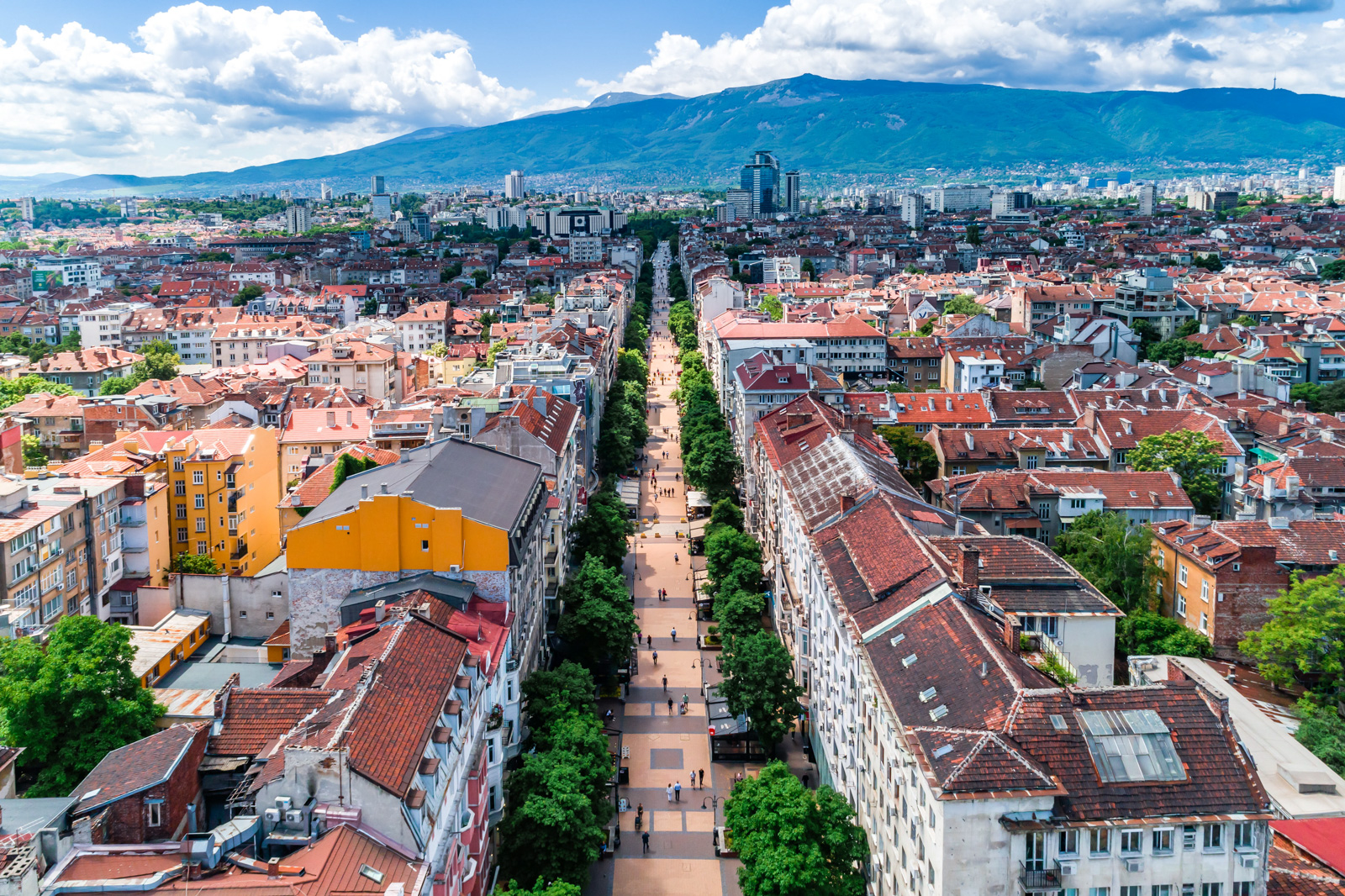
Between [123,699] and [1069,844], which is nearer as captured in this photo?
[1069,844]

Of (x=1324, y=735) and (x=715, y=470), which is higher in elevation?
(x=715, y=470)

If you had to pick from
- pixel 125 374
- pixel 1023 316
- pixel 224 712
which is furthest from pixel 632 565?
pixel 1023 316

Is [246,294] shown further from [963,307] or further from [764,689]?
[764,689]

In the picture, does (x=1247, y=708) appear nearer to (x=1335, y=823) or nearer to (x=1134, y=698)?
(x=1335, y=823)

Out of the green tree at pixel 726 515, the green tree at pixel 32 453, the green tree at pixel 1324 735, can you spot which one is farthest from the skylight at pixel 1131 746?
the green tree at pixel 32 453

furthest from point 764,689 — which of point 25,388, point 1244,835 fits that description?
point 25,388
